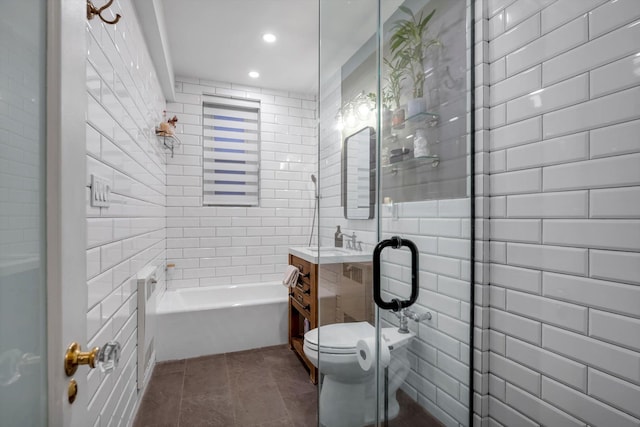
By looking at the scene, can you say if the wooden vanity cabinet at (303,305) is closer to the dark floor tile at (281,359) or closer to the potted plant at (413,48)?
the dark floor tile at (281,359)

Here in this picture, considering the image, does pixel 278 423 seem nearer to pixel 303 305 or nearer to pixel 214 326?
pixel 303 305

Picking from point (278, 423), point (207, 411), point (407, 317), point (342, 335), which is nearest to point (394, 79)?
point (407, 317)

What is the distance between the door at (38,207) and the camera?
529 millimetres

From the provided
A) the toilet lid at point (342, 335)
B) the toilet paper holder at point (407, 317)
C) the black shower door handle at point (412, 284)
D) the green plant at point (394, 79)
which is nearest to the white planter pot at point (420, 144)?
the green plant at point (394, 79)

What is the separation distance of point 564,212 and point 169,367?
294cm

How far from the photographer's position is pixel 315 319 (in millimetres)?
2395

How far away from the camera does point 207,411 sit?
2021 mm

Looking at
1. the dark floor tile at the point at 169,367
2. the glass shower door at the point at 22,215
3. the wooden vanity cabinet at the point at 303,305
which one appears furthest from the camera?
the dark floor tile at the point at 169,367

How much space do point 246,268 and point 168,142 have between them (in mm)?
1620

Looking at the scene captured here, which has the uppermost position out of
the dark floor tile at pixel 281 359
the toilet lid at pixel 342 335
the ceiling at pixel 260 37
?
the ceiling at pixel 260 37

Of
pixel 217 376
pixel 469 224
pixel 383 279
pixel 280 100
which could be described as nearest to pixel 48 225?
pixel 383 279

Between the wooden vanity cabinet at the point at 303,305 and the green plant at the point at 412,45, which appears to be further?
the wooden vanity cabinet at the point at 303,305

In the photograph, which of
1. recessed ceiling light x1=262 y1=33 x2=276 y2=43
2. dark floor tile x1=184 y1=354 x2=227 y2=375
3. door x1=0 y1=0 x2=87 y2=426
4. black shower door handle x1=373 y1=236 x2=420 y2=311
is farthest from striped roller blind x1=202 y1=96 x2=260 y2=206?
door x1=0 y1=0 x2=87 y2=426

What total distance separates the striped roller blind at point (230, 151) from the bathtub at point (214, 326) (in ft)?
3.92
